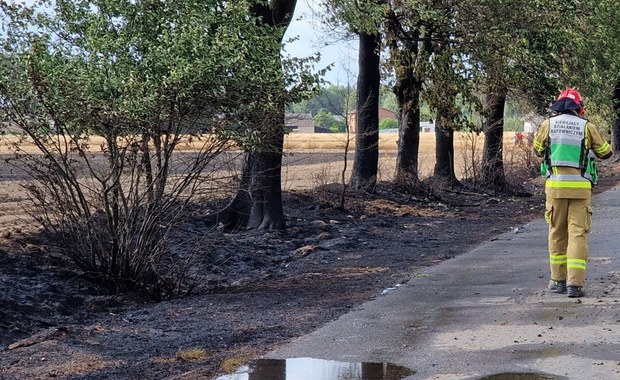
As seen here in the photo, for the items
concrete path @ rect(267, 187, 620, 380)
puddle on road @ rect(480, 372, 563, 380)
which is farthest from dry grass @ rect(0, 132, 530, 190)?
puddle on road @ rect(480, 372, 563, 380)

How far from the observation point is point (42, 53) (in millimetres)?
10805

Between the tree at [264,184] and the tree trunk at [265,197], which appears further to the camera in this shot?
the tree trunk at [265,197]

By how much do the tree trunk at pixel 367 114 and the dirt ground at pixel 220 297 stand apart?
9.78 feet

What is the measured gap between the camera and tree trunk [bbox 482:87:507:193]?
28.1 metres

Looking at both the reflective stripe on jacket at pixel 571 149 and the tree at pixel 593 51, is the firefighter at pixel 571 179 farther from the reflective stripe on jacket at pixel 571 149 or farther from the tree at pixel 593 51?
the tree at pixel 593 51

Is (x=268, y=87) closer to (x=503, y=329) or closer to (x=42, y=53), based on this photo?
(x=42, y=53)

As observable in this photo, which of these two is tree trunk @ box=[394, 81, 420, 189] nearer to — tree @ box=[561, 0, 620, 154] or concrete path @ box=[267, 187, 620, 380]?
tree @ box=[561, 0, 620, 154]

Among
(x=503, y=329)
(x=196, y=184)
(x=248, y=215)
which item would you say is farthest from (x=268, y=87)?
(x=248, y=215)

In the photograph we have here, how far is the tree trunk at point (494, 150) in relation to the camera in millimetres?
28109

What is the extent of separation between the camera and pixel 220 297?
1180cm

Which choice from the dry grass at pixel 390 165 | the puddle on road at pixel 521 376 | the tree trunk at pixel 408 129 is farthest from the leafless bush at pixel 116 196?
the tree trunk at pixel 408 129

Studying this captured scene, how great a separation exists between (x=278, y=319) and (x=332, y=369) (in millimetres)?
2528

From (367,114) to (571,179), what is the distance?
13489 mm

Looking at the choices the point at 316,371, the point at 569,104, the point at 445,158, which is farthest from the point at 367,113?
the point at 316,371
